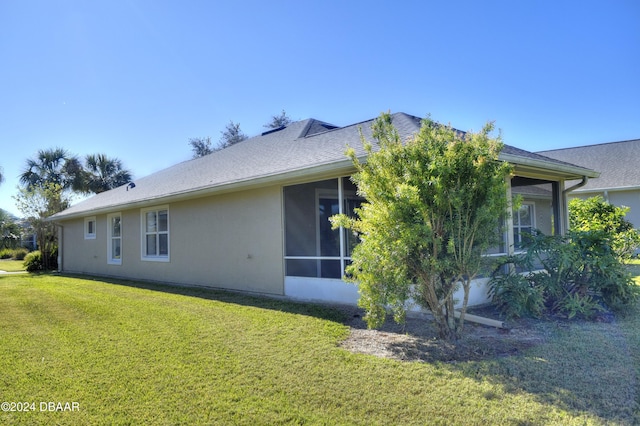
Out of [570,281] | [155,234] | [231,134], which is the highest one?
[231,134]

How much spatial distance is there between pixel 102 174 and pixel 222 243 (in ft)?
71.4

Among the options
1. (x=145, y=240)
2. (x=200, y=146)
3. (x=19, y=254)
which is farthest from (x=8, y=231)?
(x=145, y=240)

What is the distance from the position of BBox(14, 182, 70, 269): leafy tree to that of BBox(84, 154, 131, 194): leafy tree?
3.95 m

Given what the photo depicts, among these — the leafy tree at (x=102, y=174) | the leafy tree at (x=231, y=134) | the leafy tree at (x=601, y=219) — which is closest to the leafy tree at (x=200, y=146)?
the leafy tree at (x=231, y=134)

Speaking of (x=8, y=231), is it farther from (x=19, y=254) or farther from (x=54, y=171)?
(x=19, y=254)

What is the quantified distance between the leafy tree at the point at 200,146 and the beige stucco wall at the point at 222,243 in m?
22.8

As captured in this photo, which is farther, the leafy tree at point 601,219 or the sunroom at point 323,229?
the sunroom at point 323,229

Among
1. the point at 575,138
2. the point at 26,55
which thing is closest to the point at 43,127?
the point at 26,55

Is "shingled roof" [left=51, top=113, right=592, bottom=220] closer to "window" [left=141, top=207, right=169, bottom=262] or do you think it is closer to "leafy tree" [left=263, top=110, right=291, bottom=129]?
"window" [left=141, top=207, right=169, bottom=262]

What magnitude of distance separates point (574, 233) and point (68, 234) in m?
19.8

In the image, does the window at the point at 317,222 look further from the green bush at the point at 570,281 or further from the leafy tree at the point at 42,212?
the leafy tree at the point at 42,212

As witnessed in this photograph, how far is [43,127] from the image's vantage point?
17.8m

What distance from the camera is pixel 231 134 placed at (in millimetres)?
34812

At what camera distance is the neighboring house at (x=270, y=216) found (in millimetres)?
8055
